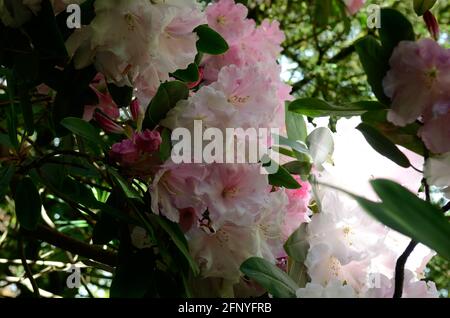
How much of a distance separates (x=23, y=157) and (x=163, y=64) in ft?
0.90

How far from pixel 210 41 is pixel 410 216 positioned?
45 centimetres

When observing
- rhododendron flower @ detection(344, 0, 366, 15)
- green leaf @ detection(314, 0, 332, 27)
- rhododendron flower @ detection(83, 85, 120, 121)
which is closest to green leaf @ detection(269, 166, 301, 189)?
rhododendron flower @ detection(83, 85, 120, 121)

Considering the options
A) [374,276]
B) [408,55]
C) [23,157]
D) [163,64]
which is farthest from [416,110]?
[23,157]

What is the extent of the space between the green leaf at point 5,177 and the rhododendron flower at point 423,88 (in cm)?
45

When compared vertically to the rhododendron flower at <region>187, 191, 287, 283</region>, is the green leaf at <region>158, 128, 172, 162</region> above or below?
above

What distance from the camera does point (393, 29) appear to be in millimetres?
589

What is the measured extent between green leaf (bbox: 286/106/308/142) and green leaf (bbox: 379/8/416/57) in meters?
0.22

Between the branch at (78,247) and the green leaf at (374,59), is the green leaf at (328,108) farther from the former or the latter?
the branch at (78,247)

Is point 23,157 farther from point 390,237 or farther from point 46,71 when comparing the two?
point 390,237

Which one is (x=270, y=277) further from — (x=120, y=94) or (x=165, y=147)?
(x=120, y=94)

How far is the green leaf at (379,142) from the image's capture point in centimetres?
64

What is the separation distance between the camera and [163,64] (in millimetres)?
757

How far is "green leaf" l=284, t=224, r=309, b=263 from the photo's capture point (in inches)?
28.0

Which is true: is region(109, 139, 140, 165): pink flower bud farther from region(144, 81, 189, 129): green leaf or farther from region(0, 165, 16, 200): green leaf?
region(0, 165, 16, 200): green leaf
